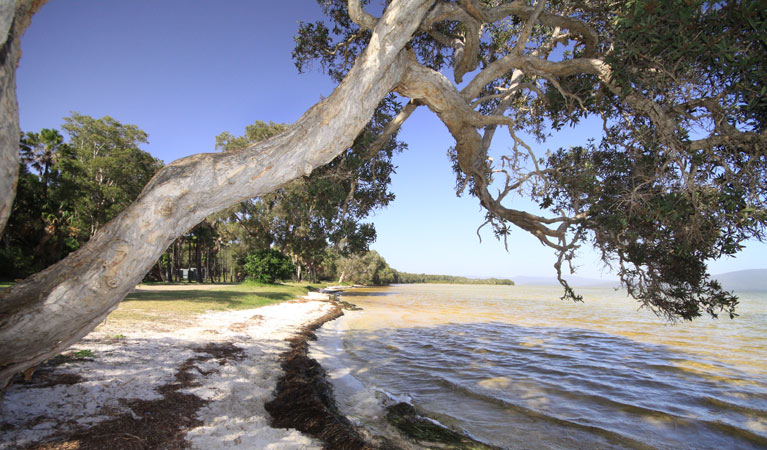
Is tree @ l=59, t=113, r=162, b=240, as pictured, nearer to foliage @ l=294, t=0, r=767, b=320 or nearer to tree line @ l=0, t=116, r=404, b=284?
tree line @ l=0, t=116, r=404, b=284

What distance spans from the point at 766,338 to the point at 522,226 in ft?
46.3

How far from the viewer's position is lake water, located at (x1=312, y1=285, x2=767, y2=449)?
196 inches

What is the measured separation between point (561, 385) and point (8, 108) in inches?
340

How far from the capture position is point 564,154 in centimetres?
743

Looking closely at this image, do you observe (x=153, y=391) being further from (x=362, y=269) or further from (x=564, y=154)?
(x=362, y=269)

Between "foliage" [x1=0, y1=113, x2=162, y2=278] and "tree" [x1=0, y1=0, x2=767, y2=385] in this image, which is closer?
"tree" [x1=0, y1=0, x2=767, y2=385]

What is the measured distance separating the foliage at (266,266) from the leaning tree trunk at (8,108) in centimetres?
2730

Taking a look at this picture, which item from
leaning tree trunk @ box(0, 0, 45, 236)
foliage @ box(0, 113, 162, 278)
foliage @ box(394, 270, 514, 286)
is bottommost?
foliage @ box(394, 270, 514, 286)

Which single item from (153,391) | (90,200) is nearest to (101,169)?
(90,200)

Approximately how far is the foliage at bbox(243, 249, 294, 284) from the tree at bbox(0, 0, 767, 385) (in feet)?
74.9

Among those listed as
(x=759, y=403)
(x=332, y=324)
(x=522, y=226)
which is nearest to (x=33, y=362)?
(x=522, y=226)

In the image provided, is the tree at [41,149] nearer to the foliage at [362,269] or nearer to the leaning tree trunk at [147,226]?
the leaning tree trunk at [147,226]

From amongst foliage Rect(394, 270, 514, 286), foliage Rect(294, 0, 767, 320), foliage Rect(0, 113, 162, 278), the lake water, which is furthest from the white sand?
foliage Rect(394, 270, 514, 286)

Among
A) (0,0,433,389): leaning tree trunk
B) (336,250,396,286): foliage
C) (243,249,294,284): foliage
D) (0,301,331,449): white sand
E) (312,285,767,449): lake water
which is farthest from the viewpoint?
(336,250,396,286): foliage
